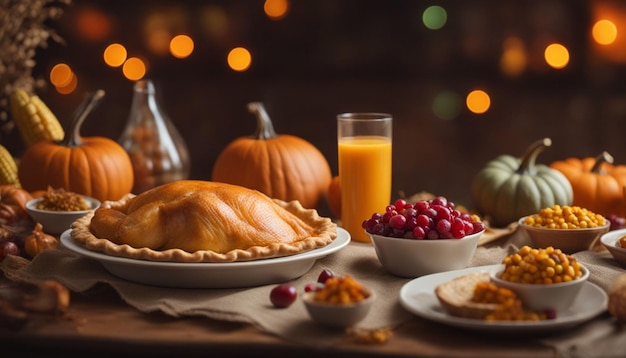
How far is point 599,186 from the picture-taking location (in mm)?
2699

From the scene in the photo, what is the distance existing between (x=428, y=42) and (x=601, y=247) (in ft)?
5.95

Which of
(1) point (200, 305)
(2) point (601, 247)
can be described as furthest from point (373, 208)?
(1) point (200, 305)

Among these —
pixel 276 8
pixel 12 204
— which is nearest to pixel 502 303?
pixel 12 204

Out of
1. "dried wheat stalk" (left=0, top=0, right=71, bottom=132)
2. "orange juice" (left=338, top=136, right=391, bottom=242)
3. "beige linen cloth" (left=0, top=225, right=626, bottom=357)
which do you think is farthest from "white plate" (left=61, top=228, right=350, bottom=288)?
"dried wheat stalk" (left=0, top=0, right=71, bottom=132)

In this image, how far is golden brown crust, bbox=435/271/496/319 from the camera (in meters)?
1.57

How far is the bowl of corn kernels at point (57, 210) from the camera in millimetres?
2332

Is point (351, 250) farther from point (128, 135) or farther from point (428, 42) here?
point (428, 42)

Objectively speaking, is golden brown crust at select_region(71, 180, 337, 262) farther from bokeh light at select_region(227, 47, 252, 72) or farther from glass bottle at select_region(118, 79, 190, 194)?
bokeh light at select_region(227, 47, 252, 72)

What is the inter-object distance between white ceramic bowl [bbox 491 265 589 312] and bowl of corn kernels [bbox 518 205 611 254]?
523 millimetres

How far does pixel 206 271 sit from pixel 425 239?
49 cm

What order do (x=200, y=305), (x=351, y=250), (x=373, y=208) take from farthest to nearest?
(x=373, y=208)
(x=351, y=250)
(x=200, y=305)

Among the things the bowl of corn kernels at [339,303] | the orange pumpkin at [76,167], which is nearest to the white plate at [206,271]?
the bowl of corn kernels at [339,303]

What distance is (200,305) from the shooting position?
68.1 inches

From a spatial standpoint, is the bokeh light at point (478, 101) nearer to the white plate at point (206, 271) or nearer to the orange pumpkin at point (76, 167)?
the orange pumpkin at point (76, 167)
